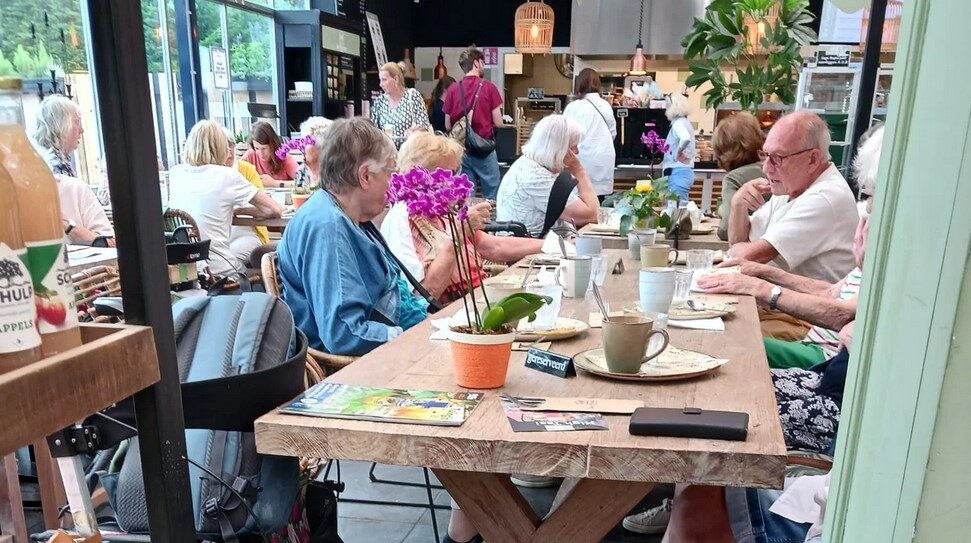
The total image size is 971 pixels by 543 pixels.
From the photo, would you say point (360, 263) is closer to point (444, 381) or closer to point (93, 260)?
point (444, 381)

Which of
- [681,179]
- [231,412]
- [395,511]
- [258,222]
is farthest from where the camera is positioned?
[681,179]

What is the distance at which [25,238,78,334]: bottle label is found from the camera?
70cm

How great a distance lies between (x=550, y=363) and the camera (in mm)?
1489

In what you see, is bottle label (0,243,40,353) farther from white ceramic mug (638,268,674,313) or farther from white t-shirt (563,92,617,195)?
white t-shirt (563,92,617,195)

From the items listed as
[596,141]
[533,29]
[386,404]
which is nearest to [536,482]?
[386,404]

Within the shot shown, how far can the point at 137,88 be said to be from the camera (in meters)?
0.81

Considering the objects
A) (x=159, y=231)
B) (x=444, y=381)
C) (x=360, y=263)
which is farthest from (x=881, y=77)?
(x=159, y=231)

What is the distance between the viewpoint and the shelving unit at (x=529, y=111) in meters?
10.3

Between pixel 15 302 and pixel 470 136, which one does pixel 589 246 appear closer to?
pixel 15 302

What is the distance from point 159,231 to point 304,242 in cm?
129

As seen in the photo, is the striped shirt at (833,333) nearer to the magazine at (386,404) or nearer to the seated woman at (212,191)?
the magazine at (386,404)

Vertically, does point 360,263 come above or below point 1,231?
below

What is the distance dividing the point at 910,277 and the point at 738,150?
3.73 m

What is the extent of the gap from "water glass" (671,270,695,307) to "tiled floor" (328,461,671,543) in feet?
2.97
